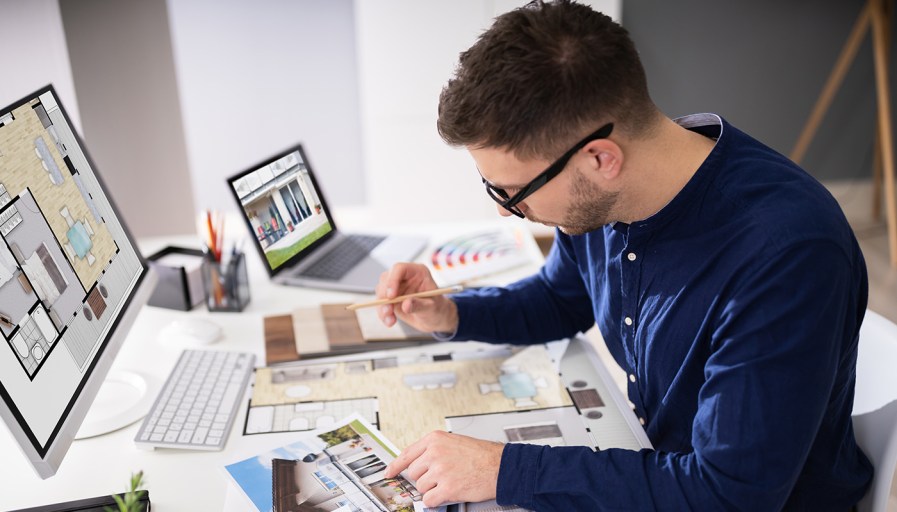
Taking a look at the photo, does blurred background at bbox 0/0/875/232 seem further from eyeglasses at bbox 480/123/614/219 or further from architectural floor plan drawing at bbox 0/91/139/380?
eyeglasses at bbox 480/123/614/219

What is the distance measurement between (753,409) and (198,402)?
2.73 feet

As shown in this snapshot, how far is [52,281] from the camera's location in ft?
3.48

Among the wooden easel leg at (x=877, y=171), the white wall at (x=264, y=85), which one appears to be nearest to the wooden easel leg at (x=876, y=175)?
the wooden easel leg at (x=877, y=171)

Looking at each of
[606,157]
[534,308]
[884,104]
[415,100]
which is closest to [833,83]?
[884,104]

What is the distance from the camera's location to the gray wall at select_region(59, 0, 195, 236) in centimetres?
274

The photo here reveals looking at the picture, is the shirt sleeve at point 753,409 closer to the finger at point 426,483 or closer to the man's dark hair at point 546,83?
the finger at point 426,483

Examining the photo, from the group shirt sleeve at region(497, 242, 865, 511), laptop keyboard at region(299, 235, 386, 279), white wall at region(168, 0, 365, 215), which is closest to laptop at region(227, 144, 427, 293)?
laptop keyboard at region(299, 235, 386, 279)

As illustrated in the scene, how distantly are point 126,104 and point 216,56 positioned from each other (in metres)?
0.74

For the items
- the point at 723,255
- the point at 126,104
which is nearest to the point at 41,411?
the point at 723,255

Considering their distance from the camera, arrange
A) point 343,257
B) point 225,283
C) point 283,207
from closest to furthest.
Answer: point 225,283
point 283,207
point 343,257

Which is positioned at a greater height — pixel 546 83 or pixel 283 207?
pixel 546 83

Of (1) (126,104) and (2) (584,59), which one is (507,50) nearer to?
(2) (584,59)

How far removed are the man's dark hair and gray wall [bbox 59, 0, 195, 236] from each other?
2.16m

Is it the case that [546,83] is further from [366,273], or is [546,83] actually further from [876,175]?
[876,175]
